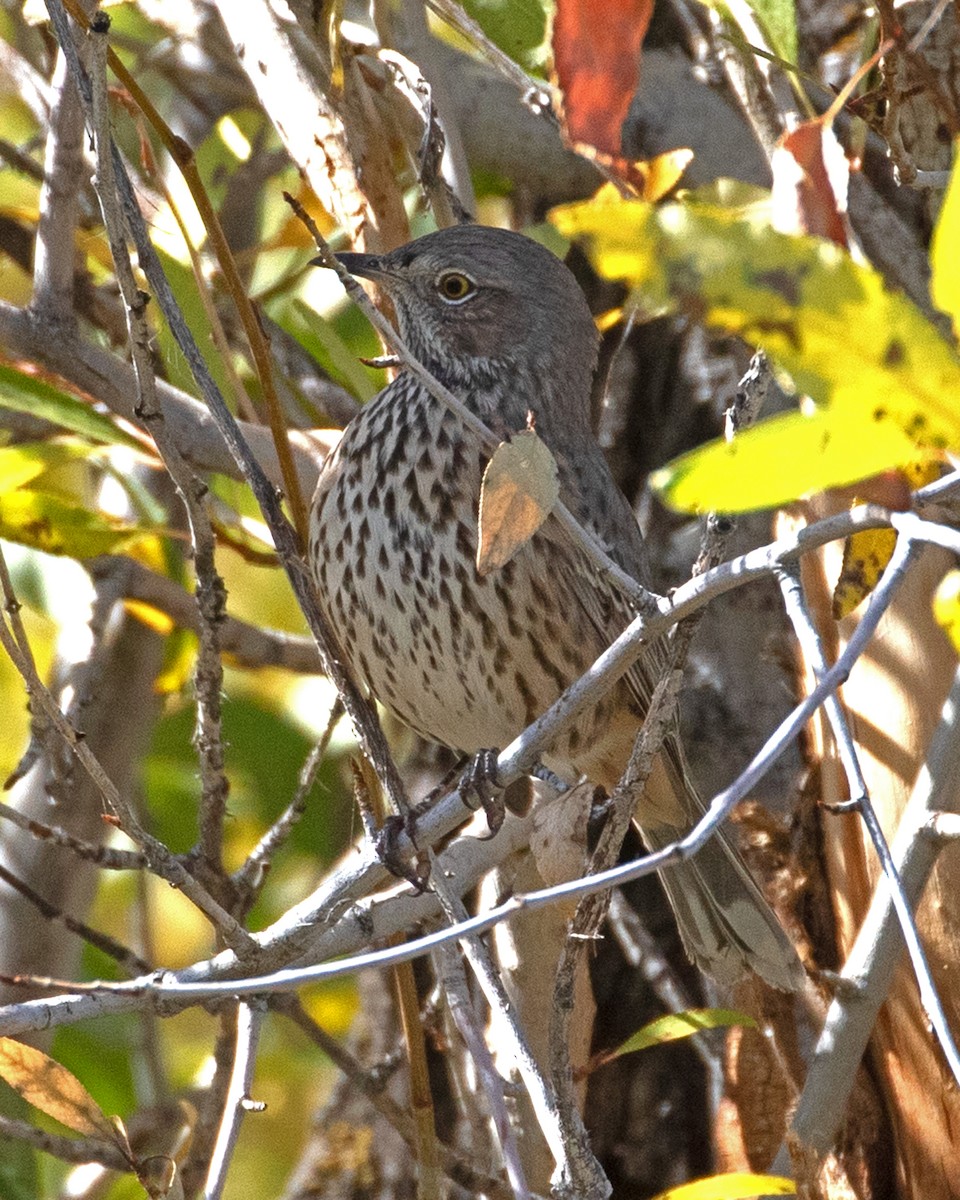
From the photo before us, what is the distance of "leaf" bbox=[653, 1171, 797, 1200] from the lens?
2.66m

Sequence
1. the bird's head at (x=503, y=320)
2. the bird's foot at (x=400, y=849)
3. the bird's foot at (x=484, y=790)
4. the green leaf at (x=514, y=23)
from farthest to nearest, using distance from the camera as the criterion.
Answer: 1. the bird's head at (x=503, y=320)
2. the green leaf at (x=514, y=23)
3. the bird's foot at (x=484, y=790)
4. the bird's foot at (x=400, y=849)

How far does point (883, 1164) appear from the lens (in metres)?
3.06

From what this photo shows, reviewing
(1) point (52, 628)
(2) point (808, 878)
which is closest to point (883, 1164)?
(2) point (808, 878)

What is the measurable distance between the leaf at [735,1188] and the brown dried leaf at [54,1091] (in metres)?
0.98

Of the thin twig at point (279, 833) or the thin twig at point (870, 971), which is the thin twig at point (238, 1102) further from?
the thin twig at point (870, 971)

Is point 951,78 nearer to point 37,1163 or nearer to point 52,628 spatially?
point 52,628

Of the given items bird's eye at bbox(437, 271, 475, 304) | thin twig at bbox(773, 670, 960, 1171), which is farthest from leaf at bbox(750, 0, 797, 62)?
bird's eye at bbox(437, 271, 475, 304)

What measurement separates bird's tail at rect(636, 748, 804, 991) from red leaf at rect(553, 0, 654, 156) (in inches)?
63.7

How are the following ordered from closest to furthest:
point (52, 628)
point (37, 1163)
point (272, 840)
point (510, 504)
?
point (510, 504) → point (272, 840) → point (37, 1163) → point (52, 628)

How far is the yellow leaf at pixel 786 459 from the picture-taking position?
1138mm

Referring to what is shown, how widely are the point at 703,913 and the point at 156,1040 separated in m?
1.75

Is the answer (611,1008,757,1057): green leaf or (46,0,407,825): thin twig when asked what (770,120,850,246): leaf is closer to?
(46,0,407,825): thin twig

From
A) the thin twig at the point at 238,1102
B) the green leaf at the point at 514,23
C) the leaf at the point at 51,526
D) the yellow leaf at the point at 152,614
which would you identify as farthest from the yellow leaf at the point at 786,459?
the yellow leaf at the point at 152,614

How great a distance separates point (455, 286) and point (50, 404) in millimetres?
961
